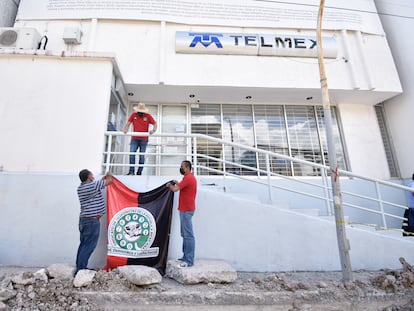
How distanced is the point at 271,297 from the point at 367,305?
1.29 metres

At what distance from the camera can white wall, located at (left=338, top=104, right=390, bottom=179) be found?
6.75 metres

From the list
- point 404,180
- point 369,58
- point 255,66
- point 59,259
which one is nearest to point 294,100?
point 255,66

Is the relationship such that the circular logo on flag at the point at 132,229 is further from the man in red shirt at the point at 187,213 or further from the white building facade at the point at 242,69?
the white building facade at the point at 242,69


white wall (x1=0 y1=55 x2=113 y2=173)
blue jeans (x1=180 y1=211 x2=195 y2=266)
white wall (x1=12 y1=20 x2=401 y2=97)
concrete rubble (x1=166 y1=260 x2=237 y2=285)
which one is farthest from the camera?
white wall (x1=12 y1=20 x2=401 y2=97)

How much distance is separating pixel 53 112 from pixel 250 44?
5.32 metres

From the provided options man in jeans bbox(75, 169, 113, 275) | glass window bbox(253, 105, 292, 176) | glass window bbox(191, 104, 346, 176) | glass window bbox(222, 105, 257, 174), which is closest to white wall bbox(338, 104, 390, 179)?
glass window bbox(191, 104, 346, 176)

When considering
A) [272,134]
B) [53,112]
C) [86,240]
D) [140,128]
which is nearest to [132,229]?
[86,240]

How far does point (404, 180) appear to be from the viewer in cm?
675

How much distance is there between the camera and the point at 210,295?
2.94 metres

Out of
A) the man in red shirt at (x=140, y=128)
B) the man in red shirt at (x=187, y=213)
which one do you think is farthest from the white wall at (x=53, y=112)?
the man in red shirt at (x=187, y=213)

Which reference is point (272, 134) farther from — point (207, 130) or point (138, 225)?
point (138, 225)

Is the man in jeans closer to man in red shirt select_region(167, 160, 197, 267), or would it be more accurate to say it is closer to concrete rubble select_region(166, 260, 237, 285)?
man in red shirt select_region(167, 160, 197, 267)

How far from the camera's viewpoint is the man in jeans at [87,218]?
3.38 metres

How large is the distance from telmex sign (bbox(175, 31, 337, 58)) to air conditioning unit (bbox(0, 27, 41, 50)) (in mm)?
3600
